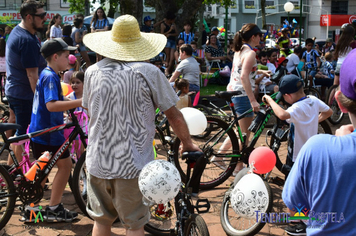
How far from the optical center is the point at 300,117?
418 centimetres

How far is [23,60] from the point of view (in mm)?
4582

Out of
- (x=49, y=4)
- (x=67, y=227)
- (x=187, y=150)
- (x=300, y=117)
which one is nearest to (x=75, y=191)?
(x=67, y=227)

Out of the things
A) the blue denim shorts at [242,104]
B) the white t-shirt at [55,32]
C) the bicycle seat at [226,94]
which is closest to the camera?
the bicycle seat at [226,94]

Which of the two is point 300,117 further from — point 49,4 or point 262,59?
point 49,4

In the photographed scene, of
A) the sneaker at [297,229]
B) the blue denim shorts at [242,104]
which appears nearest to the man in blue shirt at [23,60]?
the blue denim shorts at [242,104]

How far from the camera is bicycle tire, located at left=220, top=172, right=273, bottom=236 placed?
3.68m

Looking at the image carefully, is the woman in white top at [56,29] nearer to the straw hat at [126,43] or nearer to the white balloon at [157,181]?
the straw hat at [126,43]

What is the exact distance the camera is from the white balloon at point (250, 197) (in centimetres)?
326

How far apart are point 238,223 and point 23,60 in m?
2.87

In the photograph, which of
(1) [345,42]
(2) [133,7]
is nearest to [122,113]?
(1) [345,42]

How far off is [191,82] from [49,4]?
41.6m

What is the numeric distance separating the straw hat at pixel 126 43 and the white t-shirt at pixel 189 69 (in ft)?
15.2

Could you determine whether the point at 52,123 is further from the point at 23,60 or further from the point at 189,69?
the point at 189,69

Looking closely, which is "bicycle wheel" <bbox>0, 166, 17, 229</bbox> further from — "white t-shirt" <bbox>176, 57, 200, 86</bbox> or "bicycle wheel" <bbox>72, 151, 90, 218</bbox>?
"white t-shirt" <bbox>176, 57, 200, 86</bbox>
